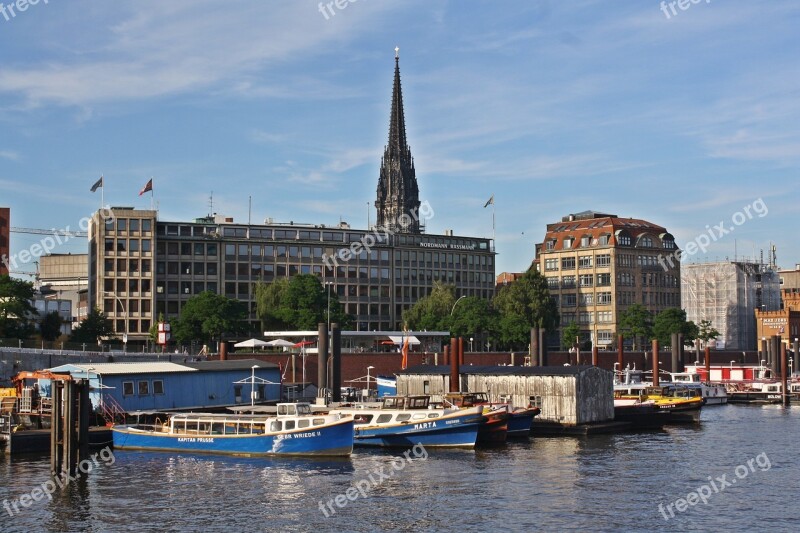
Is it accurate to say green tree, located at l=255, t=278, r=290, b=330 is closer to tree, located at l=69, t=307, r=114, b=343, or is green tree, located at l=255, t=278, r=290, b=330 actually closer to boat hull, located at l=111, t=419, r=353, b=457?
tree, located at l=69, t=307, r=114, b=343

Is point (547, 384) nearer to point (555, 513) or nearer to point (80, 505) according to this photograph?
point (555, 513)

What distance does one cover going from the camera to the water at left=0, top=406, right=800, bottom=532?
174 feet

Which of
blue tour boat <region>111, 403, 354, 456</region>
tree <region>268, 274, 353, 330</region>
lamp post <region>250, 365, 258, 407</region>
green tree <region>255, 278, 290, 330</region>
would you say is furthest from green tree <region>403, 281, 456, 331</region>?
blue tour boat <region>111, 403, 354, 456</region>

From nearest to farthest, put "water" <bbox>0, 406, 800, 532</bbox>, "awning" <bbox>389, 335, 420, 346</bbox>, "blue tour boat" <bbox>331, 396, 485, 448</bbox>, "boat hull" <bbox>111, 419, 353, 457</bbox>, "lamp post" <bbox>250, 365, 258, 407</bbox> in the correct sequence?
"water" <bbox>0, 406, 800, 532</bbox>
"boat hull" <bbox>111, 419, 353, 457</bbox>
"blue tour boat" <bbox>331, 396, 485, 448</bbox>
"lamp post" <bbox>250, 365, 258, 407</bbox>
"awning" <bbox>389, 335, 420, 346</bbox>

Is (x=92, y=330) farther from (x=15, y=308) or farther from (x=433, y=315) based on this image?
(x=433, y=315)

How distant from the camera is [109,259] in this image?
193500 mm

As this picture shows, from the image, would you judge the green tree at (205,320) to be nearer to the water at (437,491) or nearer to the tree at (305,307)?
the tree at (305,307)

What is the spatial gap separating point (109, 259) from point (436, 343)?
59085 millimetres

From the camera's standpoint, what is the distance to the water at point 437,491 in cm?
5306

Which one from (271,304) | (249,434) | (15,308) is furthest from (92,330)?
(249,434)

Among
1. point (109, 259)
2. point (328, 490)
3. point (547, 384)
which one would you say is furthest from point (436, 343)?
point (328, 490)

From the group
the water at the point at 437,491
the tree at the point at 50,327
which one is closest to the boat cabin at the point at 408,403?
the water at the point at 437,491

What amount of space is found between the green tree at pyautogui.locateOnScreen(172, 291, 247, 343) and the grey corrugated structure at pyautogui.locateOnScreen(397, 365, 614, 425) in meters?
74.6

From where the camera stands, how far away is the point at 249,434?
245ft
